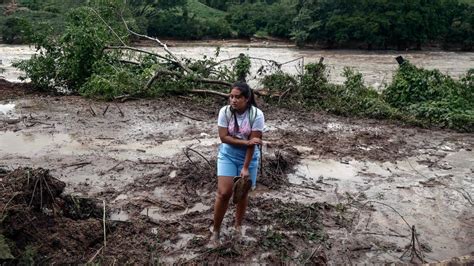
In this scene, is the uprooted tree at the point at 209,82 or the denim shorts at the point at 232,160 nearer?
the denim shorts at the point at 232,160

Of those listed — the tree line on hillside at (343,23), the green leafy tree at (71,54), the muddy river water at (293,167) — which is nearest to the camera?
the muddy river water at (293,167)

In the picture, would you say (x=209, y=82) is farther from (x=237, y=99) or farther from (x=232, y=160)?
(x=237, y=99)

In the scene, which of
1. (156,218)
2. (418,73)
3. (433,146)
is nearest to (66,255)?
(156,218)

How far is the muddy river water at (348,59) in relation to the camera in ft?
69.5

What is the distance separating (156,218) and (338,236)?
1832 millimetres

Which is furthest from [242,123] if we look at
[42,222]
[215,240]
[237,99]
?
[42,222]

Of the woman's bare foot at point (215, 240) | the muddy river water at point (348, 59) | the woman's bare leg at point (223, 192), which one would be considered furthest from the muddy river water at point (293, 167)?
the muddy river water at point (348, 59)

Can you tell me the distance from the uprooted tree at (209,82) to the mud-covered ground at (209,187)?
1.97 feet

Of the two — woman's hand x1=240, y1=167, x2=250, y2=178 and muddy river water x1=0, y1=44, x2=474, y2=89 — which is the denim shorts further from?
muddy river water x1=0, y1=44, x2=474, y2=89

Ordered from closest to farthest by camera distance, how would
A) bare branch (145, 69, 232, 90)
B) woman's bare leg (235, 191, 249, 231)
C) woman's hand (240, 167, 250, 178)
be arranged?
woman's hand (240, 167, 250, 178) → woman's bare leg (235, 191, 249, 231) → bare branch (145, 69, 232, 90)

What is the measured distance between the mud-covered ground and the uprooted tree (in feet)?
1.97

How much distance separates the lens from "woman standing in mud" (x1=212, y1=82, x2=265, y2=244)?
4.27 meters

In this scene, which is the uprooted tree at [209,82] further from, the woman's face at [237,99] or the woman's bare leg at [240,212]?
the woman's face at [237,99]

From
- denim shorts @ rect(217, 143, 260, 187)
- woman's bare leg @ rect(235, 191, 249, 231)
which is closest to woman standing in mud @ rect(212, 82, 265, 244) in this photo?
denim shorts @ rect(217, 143, 260, 187)
